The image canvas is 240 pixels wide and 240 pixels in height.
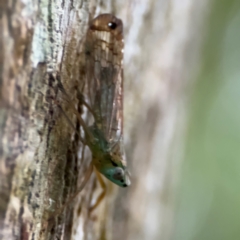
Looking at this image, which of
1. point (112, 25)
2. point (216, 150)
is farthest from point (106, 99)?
point (216, 150)

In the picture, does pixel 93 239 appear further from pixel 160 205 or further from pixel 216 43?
pixel 216 43

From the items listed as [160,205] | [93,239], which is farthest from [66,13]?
[160,205]

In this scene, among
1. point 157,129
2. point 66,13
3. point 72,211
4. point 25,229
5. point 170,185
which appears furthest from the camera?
point 170,185

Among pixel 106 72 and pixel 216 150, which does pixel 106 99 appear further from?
pixel 216 150

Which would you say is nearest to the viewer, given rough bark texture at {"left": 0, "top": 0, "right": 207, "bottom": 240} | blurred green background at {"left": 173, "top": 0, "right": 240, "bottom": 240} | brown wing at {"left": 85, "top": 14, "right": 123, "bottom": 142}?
rough bark texture at {"left": 0, "top": 0, "right": 207, "bottom": 240}

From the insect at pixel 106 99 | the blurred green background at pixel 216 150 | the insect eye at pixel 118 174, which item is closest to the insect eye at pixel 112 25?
the insect at pixel 106 99

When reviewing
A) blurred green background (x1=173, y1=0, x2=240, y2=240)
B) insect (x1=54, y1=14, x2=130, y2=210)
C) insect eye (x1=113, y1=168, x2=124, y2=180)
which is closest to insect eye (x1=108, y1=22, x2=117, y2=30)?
insect (x1=54, y1=14, x2=130, y2=210)

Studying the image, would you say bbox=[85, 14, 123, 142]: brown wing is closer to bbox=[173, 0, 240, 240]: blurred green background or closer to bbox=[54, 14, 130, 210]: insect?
bbox=[54, 14, 130, 210]: insect
